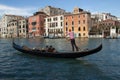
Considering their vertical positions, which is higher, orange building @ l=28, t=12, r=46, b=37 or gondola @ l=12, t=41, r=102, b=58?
orange building @ l=28, t=12, r=46, b=37

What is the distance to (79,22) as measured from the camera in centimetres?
6162

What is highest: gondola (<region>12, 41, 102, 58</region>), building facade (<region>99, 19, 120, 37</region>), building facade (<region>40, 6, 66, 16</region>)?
building facade (<region>40, 6, 66, 16</region>)

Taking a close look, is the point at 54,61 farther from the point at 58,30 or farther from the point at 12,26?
the point at 12,26

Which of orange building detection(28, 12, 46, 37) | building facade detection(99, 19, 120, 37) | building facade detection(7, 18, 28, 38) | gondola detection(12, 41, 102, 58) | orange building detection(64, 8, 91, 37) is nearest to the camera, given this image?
gondola detection(12, 41, 102, 58)

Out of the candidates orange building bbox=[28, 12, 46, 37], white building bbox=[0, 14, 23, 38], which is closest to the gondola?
orange building bbox=[28, 12, 46, 37]

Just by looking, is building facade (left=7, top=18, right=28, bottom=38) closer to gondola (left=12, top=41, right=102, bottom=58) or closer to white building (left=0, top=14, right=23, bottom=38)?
white building (left=0, top=14, right=23, bottom=38)

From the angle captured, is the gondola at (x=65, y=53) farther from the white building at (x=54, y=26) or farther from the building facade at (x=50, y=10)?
the building facade at (x=50, y=10)

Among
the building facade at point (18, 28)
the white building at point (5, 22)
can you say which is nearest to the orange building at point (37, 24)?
the building facade at point (18, 28)

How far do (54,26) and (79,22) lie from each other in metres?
10.2

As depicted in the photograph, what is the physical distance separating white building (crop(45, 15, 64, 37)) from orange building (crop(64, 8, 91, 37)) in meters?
1.75

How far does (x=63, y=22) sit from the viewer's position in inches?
2579

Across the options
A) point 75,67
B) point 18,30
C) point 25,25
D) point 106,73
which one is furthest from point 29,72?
point 18,30

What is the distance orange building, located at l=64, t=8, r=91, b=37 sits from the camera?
59.8 m

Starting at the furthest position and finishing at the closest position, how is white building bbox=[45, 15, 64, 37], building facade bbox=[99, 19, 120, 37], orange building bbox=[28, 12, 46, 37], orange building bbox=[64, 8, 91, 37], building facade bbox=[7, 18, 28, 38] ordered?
building facade bbox=[7, 18, 28, 38], orange building bbox=[28, 12, 46, 37], white building bbox=[45, 15, 64, 37], orange building bbox=[64, 8, 91, 37], building facade bbox=[99, 19, 120, 37]
